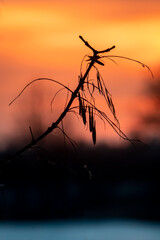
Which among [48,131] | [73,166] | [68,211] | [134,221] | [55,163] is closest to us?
[48,131]

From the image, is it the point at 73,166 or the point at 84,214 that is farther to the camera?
the point at 84,214

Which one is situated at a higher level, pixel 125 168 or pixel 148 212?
pixel 125 168

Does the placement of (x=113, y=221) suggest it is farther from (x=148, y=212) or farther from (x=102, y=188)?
(x=102, y=188)

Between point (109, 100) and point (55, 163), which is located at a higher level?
point (109, 100)

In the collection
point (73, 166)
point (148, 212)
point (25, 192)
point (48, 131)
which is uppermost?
point (48, 131)

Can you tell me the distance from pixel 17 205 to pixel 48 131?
10439mm

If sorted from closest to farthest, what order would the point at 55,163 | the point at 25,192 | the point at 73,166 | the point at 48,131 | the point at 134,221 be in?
the point at 48,131 < the point at 55,163 < the point at 73,166 < the point at 134,221 < the point at 25,192

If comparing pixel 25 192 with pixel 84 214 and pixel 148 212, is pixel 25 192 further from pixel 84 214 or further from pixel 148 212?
pixel 148 212

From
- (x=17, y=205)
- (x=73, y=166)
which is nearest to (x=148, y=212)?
(x=17, y=205)

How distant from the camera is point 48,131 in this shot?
1.58 meters

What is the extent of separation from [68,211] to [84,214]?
0.52m

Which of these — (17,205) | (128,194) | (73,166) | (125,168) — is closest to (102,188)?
(128,194)

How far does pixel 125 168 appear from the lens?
39.9ft

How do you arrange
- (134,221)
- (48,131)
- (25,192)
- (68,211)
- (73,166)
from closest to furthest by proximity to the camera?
(48,131) < (73,166) < (134,221) < (25,192) < (68,211)
